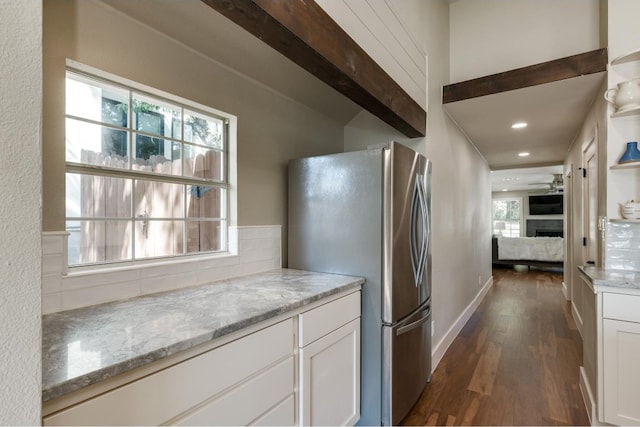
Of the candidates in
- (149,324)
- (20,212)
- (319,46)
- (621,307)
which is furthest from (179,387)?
(621,307)

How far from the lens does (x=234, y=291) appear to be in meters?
1.56

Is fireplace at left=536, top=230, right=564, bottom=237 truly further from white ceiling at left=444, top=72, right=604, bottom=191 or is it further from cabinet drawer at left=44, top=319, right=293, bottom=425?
cabinet drawer at left=44, top=319, right=293, bottom=425

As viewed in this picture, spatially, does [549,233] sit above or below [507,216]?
below

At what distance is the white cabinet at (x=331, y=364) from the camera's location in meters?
1.46

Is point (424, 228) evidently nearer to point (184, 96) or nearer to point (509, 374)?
point (509, 374)

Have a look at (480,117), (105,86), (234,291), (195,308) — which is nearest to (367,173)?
(234,291)

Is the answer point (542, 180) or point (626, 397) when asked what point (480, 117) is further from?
point (542, 180)

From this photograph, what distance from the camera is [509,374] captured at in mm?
2516

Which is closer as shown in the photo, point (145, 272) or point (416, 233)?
point (145, 272)

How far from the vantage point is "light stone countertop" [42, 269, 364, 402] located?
30.7 inches

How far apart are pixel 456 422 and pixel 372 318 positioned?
2.86 feet

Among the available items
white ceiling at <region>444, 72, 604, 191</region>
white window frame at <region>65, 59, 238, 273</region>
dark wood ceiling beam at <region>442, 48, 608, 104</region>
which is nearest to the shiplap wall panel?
dark wood ceiling beam at <region>442, 48, 608, 104</region>

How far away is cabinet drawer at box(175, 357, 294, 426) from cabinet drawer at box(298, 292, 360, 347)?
0.47 feet

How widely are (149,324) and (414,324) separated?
1.62m
